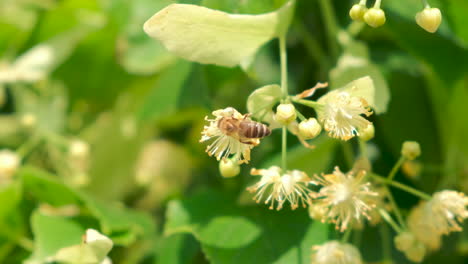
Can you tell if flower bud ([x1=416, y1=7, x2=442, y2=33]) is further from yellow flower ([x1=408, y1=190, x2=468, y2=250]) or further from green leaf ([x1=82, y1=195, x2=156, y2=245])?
green leaf ([x1=82, y1=195, x2=156, y2=245])

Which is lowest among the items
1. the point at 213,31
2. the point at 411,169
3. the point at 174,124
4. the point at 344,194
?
the point at 174,124

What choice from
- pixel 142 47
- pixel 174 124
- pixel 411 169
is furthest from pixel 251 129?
pixel 174 124

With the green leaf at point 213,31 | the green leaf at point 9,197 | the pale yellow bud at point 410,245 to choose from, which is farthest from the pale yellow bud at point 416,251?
the green leaf at point 9,197

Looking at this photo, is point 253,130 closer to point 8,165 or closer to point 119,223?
point 119,223

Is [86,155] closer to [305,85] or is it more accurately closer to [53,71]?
[53,71]

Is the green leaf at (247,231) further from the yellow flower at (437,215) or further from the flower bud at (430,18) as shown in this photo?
the flower bud at (430,18)

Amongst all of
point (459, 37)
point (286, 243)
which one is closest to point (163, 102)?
point (286, 243)

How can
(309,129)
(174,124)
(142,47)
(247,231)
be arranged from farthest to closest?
(174,124) → (142,47) → (247,231) → (309,129)
